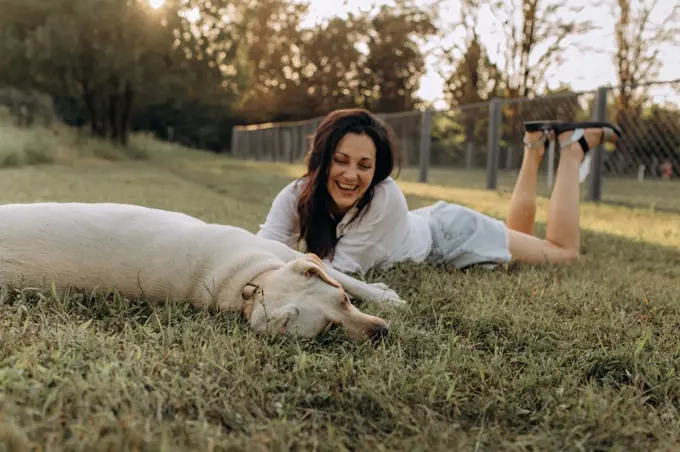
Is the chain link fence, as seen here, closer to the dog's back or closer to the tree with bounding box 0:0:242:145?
the dog's back

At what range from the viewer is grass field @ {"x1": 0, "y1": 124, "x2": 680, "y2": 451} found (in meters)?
1.47

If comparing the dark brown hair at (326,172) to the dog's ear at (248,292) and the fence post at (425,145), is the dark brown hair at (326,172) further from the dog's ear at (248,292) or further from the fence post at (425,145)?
the fence post at (425,145)

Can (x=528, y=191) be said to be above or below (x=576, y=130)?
below

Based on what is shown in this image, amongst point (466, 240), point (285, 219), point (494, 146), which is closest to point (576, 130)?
point (466, 240)

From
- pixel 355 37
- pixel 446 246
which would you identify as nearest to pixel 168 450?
pixel 446 246

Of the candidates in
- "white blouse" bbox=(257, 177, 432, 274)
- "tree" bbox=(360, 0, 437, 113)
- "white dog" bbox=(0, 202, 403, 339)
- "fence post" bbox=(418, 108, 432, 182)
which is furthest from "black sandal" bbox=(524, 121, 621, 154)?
"tree" bbox=(360, 0, 437, 113)

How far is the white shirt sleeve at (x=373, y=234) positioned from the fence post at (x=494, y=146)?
8054mm

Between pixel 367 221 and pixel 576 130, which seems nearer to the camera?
pixel 367 221

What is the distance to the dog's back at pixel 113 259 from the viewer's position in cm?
251

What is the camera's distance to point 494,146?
1129cm

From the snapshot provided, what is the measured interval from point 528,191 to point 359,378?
10.4ft

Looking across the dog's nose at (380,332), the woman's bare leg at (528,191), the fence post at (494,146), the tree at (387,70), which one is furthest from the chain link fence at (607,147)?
the tree at (387,70)

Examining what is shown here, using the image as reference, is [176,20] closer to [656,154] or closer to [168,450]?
[656,154]

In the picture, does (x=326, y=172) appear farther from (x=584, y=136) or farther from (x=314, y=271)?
(x=584, y=136)
